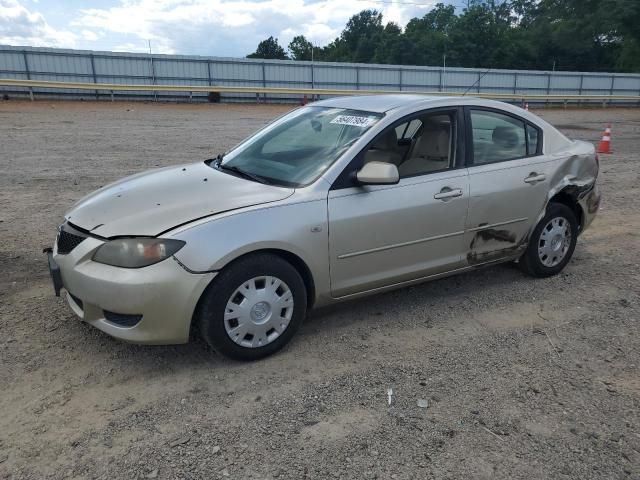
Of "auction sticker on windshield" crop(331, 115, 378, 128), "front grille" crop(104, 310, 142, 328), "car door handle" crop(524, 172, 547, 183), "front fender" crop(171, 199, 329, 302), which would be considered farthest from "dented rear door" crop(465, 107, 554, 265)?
"front grille" crop(104, 310, 142, 328)

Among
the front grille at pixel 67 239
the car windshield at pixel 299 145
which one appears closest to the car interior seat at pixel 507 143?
the car windshield at pixel 299 145

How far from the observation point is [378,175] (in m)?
3.64

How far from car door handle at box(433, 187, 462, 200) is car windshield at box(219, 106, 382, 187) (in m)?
0.73

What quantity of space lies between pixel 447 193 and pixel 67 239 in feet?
8.90

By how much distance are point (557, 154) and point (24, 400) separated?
4.55m

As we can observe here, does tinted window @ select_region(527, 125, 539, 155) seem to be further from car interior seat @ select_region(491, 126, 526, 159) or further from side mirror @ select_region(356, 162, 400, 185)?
side mirror @ select_region(356, 162, 400, 185)

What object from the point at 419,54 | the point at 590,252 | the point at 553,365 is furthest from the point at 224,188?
the point at 419,54

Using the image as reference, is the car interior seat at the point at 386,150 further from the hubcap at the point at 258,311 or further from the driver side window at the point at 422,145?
the hubcap at the point at 258,311

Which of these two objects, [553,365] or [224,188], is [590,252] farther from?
[224,188]

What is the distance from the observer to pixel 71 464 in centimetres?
261

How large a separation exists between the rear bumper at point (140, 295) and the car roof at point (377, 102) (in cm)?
196

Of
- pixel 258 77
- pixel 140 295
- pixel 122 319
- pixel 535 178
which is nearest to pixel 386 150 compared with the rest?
pixel 535 178

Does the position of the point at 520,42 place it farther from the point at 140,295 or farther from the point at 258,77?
the point at 140,295

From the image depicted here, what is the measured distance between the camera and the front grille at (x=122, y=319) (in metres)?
3.22
